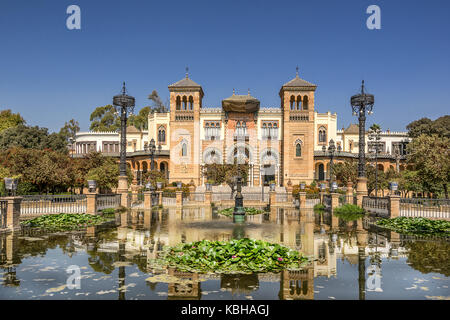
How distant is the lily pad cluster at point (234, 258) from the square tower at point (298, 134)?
4688 centimetres

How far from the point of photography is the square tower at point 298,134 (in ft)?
181

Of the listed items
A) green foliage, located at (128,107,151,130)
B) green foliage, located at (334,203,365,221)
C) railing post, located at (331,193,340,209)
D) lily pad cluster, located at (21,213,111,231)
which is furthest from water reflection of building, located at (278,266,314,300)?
green foliage, located at (128,107,151,130)

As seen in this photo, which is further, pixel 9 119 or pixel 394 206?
pixel 9 119

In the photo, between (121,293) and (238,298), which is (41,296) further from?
(238,298)

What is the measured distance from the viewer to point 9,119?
6412cm

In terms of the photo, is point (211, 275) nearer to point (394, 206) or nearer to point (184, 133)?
point (394, 206)

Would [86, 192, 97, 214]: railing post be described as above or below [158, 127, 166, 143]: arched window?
below

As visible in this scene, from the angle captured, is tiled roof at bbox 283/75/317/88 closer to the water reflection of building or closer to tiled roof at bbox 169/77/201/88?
tiled roof at bbox 169/77/201/88

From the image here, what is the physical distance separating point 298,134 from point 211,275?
50351mm

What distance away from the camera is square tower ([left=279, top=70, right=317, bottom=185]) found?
55.2 m

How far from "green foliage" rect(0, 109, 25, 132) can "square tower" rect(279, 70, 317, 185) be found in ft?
164

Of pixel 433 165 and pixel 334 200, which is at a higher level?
pixel 433 165

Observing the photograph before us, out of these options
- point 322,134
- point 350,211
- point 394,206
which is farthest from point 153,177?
point 322,134

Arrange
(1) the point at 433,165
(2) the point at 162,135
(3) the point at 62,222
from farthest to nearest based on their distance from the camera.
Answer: (2) the point at 162,135 → (1) the point at 433,165 → (3) the point at 62,222
